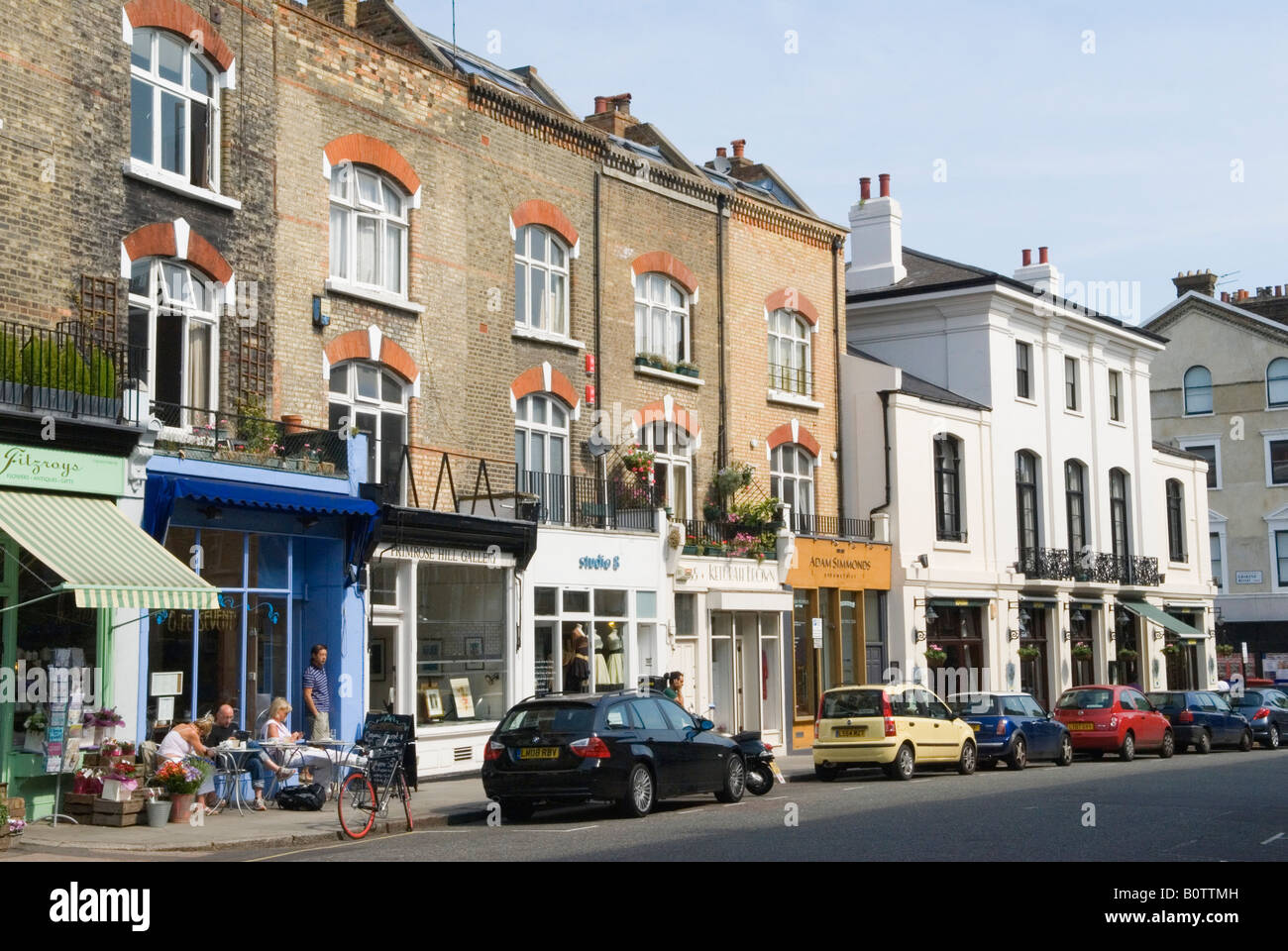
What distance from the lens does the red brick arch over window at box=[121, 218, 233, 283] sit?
20.6 m

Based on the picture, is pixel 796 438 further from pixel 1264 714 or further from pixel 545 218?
pixel 1264 714

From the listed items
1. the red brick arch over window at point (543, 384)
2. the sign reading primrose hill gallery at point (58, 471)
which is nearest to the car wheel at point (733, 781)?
the sign reading primrose hill gallery at point (58, 471)

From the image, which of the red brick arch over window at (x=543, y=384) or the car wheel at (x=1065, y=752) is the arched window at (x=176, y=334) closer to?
the red brick arch over window at (x=543, y=384)

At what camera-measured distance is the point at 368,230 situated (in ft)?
81.9

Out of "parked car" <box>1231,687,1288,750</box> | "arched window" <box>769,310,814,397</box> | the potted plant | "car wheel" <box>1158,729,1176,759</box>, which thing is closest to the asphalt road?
the potted plant

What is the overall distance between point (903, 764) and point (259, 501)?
11.2m

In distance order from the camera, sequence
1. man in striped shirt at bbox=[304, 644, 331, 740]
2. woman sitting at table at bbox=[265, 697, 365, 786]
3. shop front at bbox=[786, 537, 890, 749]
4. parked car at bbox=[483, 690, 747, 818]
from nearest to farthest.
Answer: parked car at bbox=[483, 690, 747, 818] → woman sitting at table at bbox=[265, 697, 365, 786] → man in striped shirt at bbox=[304, 644, 331, 740] → shop front at bbox=[786, 537, 890, 749]

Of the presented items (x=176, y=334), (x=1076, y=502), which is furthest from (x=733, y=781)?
(x=1076, y=502)

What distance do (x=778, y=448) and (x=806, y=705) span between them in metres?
5.60

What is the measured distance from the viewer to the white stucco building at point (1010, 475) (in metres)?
36.7

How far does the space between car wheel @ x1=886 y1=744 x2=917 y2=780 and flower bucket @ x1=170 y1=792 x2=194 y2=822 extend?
37.8 feet

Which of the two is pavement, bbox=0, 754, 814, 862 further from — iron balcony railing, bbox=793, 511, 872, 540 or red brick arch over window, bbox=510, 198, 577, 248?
iron balcony railing, bbox=793, 511, 872, 540
